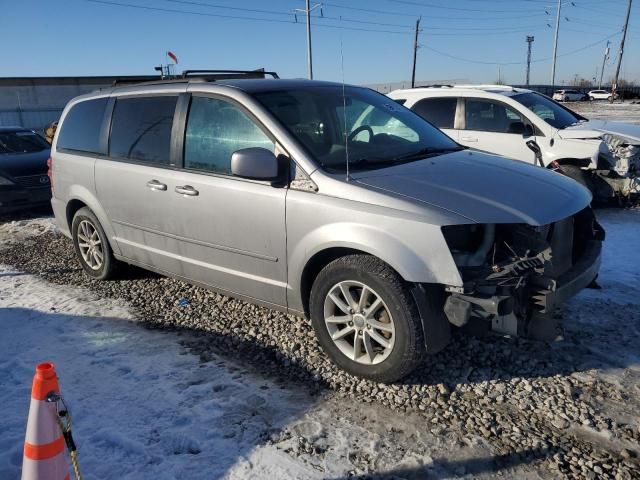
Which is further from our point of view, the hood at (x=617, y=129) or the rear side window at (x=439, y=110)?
the rear side window at (x=439, y=110)

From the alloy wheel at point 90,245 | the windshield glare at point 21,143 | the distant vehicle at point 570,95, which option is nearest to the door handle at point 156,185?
the alloy wheel at point 90,245

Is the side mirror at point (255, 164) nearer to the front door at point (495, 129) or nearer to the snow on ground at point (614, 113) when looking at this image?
the front door at point (495, 129)

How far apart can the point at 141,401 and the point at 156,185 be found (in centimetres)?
181

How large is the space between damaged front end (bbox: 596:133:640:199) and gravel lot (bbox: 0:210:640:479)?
10.5ft

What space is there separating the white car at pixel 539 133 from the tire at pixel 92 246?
16.9 feet

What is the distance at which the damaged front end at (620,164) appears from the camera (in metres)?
7.61

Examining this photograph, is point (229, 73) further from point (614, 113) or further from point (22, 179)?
point (614, 113)

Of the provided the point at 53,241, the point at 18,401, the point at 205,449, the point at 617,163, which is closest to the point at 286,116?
the point at 205,449

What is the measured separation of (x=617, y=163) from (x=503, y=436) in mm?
6130

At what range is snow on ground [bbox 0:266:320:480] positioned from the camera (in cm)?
273

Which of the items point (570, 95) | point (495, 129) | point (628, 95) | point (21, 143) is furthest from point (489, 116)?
point (628, 95)

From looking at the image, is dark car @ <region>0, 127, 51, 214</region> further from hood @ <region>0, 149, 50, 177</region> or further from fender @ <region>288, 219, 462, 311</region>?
→ fender @ <region>288, 219, 462, 311</region>

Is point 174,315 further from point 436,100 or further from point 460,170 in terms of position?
point 436,100

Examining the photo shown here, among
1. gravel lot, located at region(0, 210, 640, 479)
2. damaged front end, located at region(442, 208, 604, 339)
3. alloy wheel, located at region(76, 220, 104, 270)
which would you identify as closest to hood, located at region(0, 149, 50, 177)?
alloy wheel, located at region(76, 220, 104, 270)
